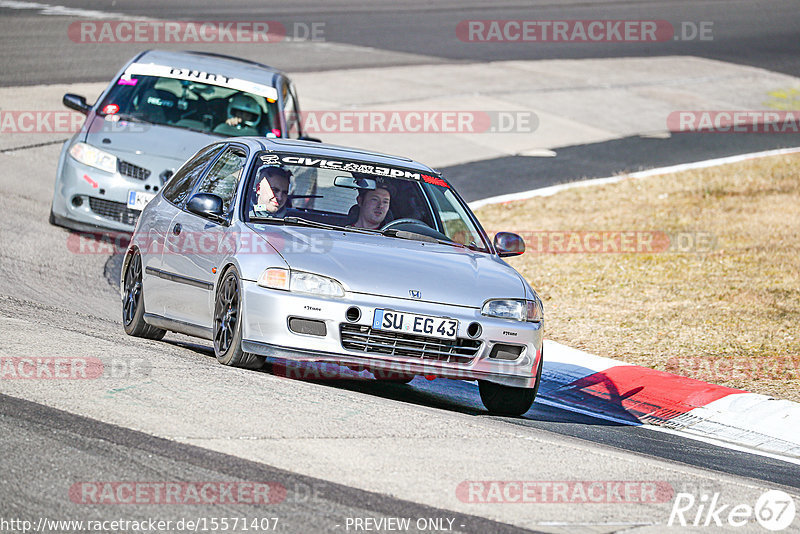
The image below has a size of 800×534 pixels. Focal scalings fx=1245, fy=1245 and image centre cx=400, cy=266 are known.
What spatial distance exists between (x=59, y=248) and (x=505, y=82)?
14731 mm

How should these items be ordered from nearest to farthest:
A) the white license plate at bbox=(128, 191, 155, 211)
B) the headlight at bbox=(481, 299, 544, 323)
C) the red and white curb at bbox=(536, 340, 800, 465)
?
the headlight at bbox=(481, 299, 544, 323)
the red and white curb at bbox=(536, 340, 800, 465)
the white license plate at bbox=(128, 191, 155, 211)

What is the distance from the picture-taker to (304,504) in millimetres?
4902

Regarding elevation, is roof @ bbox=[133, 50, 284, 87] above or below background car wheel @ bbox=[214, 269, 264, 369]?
above

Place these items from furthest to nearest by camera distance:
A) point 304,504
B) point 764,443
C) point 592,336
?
point 592,336 → point 764,443 → point 304,504

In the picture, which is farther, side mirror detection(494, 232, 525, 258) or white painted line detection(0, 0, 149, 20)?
white painted line detection(0, 0, 149, 20)

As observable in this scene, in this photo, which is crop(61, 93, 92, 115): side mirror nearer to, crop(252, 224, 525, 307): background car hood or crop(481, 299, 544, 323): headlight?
crop(252, 224, 525, 307): background car hood

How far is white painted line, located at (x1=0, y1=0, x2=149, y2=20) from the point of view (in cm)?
2595

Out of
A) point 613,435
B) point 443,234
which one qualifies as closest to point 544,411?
point 613,435

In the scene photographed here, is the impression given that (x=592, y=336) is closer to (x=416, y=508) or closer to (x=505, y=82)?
(x=416, y=508)

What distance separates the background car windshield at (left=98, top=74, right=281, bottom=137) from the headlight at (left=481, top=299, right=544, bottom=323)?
19.8 ft

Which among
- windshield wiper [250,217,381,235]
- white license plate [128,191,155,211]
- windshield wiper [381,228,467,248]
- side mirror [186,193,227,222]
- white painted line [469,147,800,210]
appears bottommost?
white painted line [469,147,800,210]

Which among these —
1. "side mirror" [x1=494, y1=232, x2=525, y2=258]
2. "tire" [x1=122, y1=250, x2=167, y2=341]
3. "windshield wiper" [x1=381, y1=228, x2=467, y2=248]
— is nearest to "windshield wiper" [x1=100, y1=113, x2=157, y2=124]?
"tire" [x1=122, y1=250, x2=167, y2=341]

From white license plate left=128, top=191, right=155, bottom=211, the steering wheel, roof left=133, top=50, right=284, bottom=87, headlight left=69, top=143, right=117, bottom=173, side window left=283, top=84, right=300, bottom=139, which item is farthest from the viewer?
side window left=283, top=84, right=300, bottom=139

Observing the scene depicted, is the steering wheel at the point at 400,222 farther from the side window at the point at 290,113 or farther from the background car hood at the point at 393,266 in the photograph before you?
the side window at the point at 290,113
